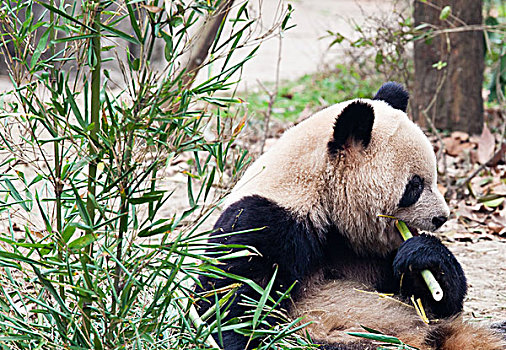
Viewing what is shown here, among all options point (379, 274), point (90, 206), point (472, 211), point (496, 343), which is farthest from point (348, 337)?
point (472, 211)

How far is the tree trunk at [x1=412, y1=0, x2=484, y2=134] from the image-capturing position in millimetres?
6562

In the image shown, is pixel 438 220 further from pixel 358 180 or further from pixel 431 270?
pixel 358 180

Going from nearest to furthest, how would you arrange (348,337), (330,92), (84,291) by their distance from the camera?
(84,291), (348,337), (330,92)

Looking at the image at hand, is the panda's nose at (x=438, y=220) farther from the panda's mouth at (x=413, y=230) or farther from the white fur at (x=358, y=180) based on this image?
the panda's mouth at (x=413, y=230)

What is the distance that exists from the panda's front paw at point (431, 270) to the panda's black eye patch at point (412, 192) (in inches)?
6.5

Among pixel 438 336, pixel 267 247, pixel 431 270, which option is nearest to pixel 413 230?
pixel 431 270

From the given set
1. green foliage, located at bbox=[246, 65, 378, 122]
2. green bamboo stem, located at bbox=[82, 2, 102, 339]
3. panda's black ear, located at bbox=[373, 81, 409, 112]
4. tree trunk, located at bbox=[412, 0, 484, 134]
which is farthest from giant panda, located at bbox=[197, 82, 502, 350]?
green foliage, located at bbox=[246, 65, 378, 122]

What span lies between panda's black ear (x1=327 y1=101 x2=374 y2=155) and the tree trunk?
412cm

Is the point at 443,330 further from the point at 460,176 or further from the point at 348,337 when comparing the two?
the point at 460,176

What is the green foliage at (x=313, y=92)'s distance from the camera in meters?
8.62

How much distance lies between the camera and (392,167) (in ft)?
8.82

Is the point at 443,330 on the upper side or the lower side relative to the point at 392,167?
lower

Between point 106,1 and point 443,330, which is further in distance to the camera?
point 443,330

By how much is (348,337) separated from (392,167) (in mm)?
779
